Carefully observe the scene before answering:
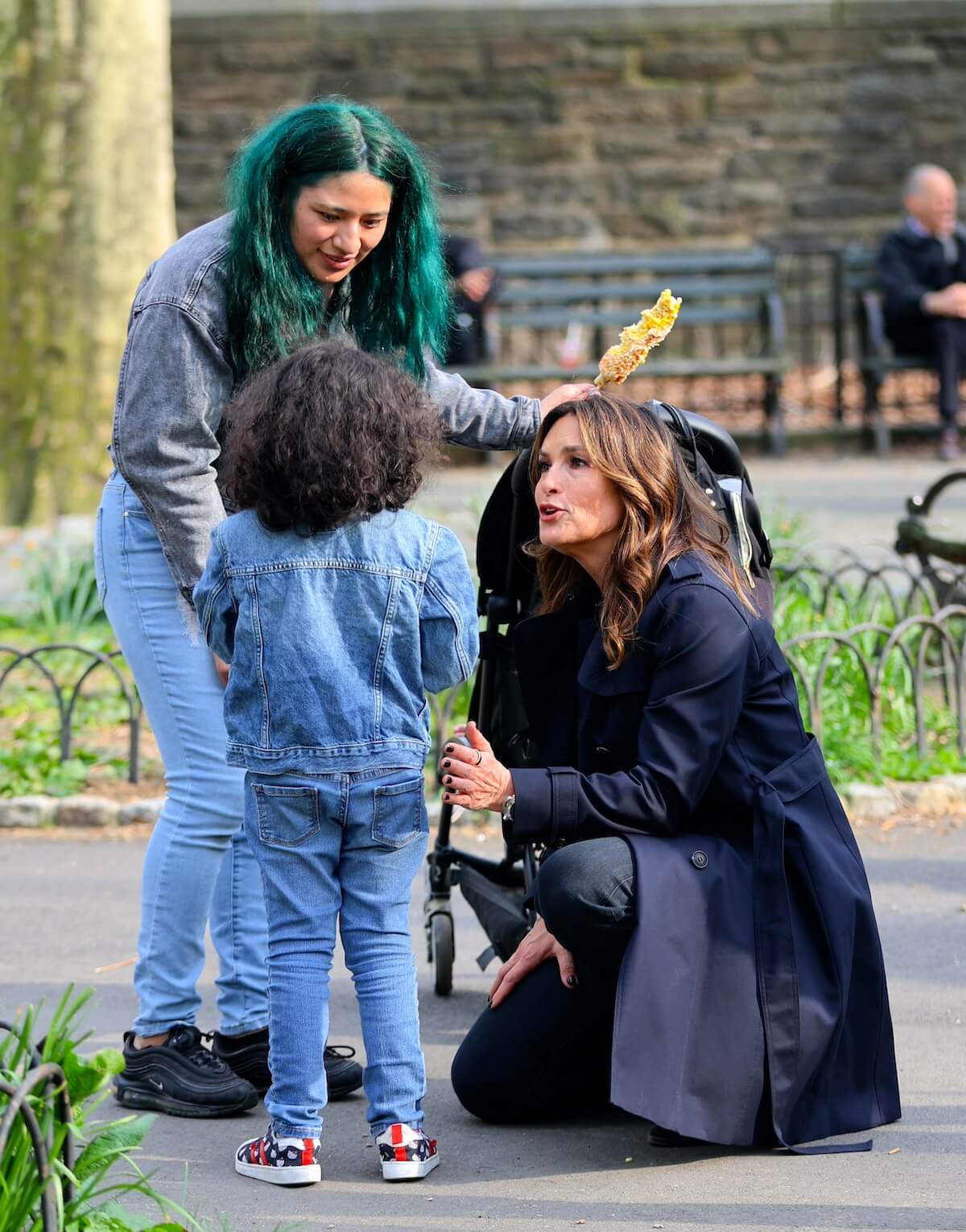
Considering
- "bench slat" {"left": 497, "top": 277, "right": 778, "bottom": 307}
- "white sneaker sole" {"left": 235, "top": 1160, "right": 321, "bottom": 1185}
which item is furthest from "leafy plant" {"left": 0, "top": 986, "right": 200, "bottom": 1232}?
"bench slat" {"left": 497, "top": 277, "right": 778, "bottom": 307}

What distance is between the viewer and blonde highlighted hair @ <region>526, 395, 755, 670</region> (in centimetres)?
334

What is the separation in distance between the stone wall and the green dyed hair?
11.6 m

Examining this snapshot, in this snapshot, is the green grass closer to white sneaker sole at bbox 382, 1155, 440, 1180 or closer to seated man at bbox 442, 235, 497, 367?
white sneaker sole at bbox 382, 1155, 440, 1180

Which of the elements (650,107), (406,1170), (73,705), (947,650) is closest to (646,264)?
(650,107)

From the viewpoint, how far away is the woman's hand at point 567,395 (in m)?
3.51

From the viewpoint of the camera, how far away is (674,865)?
3.23m

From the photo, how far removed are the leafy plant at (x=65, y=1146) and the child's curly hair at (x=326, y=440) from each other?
36.1 inches

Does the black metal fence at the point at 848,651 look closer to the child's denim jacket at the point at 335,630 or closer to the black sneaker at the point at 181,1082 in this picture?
the black sneaker at the point at 181,1082

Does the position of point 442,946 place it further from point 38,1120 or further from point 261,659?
point 38,1120

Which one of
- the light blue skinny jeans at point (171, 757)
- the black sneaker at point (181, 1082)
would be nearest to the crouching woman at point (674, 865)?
the black sneaker at point (181, 1082)

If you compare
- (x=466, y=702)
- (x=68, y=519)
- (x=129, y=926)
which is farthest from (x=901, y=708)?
(x=68, y=519)

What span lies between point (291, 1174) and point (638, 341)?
171cm

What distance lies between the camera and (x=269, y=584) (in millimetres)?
3141

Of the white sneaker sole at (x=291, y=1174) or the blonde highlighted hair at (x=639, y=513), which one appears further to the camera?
the blonde highlighted hair at (x=639, y=513)
